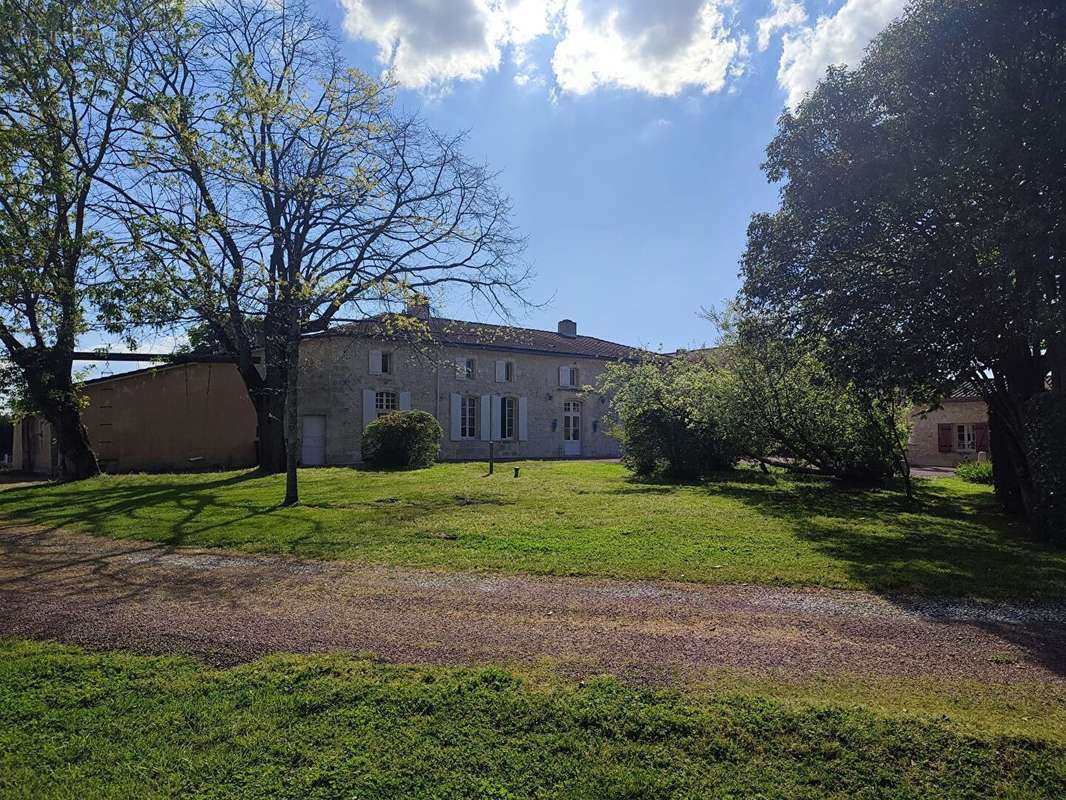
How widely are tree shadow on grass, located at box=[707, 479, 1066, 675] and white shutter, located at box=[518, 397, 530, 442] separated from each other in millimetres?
18341

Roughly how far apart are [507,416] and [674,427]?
14.9 meters

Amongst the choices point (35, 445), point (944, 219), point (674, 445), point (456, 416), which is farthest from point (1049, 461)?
point (35, 445)

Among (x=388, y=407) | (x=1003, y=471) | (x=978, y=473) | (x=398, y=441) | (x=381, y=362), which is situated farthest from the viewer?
(x=388, y=407)

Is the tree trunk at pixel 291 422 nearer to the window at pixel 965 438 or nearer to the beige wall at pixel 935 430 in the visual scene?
the beige wall at pixel 935 430

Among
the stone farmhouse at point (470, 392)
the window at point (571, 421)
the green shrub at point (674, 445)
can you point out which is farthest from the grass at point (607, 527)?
the window at point (571, 421)

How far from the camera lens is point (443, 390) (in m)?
29.5

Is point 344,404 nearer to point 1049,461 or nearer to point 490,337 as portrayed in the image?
point 490,337

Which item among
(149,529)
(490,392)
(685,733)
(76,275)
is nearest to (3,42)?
(76,275)

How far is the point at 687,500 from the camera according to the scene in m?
12.4

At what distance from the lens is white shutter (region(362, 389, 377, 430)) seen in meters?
27.0

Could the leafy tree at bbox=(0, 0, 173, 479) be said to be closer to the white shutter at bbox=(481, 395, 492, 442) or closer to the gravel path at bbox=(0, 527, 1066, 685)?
the gravel path at bbox=(0, 527, 1066, 685)

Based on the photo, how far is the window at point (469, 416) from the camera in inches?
1187

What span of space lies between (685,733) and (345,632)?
2.62 m

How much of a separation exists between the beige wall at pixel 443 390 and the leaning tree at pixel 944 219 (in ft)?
43.3
